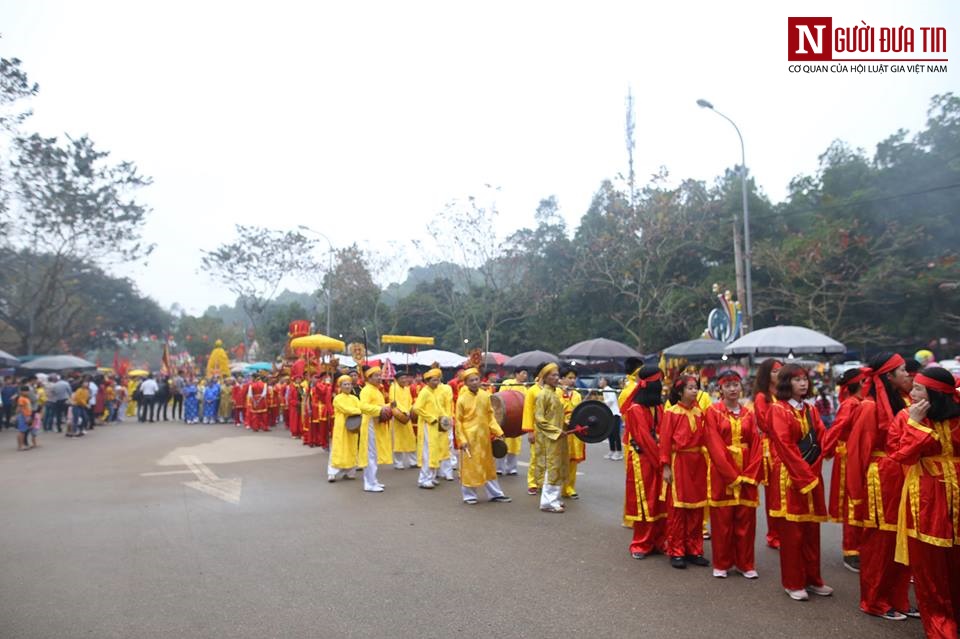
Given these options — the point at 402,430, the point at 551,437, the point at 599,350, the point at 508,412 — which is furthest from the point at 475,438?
the point at 599,350

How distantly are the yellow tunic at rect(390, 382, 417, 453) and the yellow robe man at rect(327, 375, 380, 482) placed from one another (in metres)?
1.32

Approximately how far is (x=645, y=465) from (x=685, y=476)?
0.57 meters

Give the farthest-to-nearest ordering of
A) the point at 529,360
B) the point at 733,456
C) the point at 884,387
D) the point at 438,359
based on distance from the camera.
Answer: the point at 438,359 → the point at 529,360 → the point at 733,456 → the point at 884,387

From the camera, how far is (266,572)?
589cm

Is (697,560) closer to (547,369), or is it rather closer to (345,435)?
(547,369)

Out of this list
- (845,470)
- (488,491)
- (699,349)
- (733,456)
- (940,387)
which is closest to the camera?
(940,387)

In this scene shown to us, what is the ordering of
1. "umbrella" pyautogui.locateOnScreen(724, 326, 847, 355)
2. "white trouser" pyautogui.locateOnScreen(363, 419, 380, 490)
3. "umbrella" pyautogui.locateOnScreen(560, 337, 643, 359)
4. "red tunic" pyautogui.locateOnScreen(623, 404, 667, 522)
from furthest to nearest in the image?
"umbrella" pyautogui.locateOnScreen(560, 337, 643, 359) < "umbrella" pyautogui.locateOnScreen(724, 326, 847, 355) < "white trouser" pyautogui.locateOnScreen(363, 419, 380, 490) < "red tunic" pyautogui.locateOnScreen(623, 404, 667, 522)

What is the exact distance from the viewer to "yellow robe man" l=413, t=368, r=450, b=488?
404 inches

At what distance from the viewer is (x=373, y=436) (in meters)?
10.2

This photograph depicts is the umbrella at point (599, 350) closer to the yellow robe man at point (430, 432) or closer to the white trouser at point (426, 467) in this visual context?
the yellow robe man at point (430, 432)

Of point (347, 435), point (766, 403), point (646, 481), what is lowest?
point (347, 435)

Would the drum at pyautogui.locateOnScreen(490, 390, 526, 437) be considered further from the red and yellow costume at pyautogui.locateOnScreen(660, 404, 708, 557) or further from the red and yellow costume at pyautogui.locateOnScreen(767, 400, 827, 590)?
the red and yellow costume at pyautogui.locateOnScreen(767, 400, 827, 590)

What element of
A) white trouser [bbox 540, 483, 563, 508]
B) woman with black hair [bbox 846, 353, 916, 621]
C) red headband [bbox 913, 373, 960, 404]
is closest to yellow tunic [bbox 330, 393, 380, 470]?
white trouser [bbox 540, 483, 563, 508]

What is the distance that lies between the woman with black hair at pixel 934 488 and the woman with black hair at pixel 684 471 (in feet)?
5.72
